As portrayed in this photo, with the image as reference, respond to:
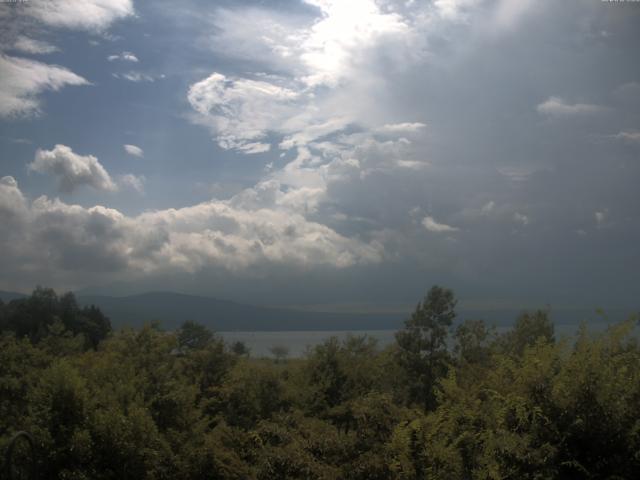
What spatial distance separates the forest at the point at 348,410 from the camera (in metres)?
9.69

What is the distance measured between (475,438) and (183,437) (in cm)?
1198

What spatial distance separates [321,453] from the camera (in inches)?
612

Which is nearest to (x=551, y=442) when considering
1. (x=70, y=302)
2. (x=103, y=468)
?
(x=103, y=468)

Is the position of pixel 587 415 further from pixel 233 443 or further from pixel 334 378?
pixel 334 378

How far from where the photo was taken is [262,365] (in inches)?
1070

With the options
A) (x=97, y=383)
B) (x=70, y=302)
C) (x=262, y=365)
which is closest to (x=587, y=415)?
(x=97, y=383)

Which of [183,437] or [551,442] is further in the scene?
[183,437]

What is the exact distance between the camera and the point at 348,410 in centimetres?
2236

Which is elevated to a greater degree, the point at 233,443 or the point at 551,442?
the point at 551,442

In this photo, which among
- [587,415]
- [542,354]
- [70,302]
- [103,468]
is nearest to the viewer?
[587,415]

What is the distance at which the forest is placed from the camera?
969 cm

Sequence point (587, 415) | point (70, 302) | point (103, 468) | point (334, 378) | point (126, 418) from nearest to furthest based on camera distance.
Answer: point (587, 415) → point (103, 468) → point (126, 418) → point (334, 378) → point (70, 302)

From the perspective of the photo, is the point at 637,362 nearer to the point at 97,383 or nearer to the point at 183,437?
the point at 183,437

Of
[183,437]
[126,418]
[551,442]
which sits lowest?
[183,437]
